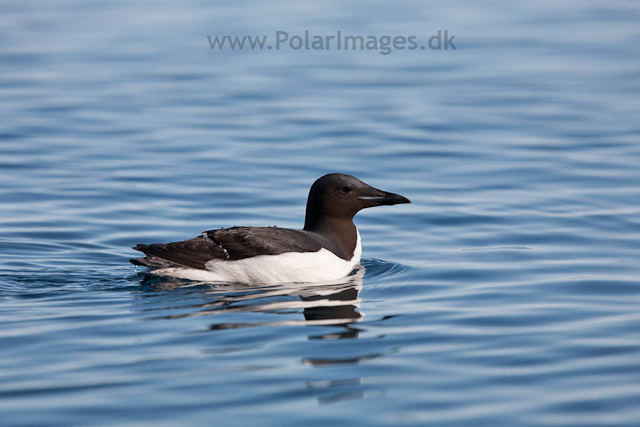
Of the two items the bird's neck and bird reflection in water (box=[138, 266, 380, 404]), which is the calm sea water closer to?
bird reflection in water (box=[138, 266, 380, 404])

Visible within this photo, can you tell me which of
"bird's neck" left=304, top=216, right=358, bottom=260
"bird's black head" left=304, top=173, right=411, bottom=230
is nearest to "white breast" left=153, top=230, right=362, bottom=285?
"bird's neck" left=304, top=216, right=358, bottom=260

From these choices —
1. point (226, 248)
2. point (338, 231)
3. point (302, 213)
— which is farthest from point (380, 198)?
point (302, 213)

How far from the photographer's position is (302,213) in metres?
12.2

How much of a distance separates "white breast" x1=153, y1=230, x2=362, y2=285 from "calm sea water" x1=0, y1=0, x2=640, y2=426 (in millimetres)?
176

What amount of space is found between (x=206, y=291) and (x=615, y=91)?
11.1 metres

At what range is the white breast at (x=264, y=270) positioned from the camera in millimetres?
9555

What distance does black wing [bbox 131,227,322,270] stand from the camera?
9.57m

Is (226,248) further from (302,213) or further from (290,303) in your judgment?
(302,213)

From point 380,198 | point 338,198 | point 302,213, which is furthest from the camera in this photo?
point 302,213

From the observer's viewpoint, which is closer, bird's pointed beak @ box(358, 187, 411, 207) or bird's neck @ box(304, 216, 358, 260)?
bird's neck @ box(304, 216, 358, 260)

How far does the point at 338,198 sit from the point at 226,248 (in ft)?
4.43

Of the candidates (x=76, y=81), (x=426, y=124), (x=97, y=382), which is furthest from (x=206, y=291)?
(x=76, y=81)

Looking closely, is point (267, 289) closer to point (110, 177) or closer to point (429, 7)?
point (110, 177)

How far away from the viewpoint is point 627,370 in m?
7.14
